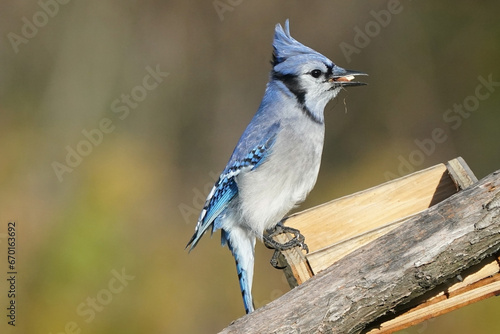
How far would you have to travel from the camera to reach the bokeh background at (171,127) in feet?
13.6

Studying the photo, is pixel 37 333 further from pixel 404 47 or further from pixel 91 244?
pixel 404 47

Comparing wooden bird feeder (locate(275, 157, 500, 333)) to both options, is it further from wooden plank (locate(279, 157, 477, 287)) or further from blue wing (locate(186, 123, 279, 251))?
blue wing (locate(186, 123, 279, 251))

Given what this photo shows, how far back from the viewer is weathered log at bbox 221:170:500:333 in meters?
2.21

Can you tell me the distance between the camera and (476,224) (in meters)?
2.20

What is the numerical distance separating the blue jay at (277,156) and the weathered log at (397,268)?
2.32ft

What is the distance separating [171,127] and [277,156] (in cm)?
188

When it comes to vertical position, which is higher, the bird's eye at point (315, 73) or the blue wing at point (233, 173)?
the bird's eye at point (315, 73)

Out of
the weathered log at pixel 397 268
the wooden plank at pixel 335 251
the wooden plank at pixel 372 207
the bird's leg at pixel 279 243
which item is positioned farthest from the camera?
the wooden plank at pixel 372 207

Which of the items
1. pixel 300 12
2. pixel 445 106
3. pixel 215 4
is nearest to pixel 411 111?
pixel 445 106

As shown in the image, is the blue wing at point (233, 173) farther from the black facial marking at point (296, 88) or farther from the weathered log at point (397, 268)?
the weathered log at point (397, 268)

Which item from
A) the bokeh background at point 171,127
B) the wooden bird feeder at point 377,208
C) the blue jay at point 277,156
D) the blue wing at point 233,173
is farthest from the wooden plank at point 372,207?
the bokeh background at point 171,127

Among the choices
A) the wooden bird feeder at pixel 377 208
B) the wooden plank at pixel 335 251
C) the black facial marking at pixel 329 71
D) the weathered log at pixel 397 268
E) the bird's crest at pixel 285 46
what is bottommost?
the weathered log at pixel 397 268

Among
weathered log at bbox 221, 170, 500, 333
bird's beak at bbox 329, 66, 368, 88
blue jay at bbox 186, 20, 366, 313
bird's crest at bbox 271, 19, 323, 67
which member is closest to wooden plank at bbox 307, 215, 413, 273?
weathered log at bbox 221, 170, 500, 333

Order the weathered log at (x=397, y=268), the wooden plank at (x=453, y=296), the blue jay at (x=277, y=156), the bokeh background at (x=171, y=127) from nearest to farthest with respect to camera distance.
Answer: the weathered log at (x=397, y=268)
the wooden plank at (x=453, y=296)
the blue jay at (x=277, y=156)
the bokeh background at (x=171, y=127)
